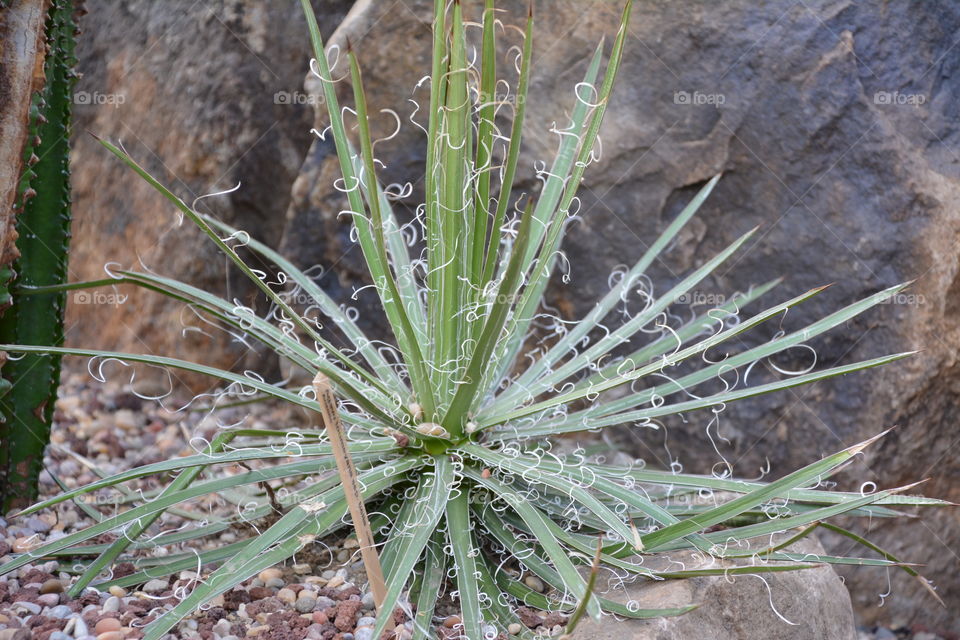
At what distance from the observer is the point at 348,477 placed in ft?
3.61

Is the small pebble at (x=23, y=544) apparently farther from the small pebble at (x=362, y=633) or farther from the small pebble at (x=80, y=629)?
the small pebble at (x=362, y=633)

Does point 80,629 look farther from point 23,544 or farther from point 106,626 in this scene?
point 23,544

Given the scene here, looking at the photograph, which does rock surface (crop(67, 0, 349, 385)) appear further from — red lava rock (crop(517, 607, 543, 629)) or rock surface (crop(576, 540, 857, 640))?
rock surface (crop(576, 540, 857, 640))

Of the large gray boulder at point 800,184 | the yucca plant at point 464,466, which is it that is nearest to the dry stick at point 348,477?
the yucca plant at point 464,466

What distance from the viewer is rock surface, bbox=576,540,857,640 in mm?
1251

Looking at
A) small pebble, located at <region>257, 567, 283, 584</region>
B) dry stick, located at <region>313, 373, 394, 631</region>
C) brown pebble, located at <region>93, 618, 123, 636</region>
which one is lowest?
A: small pebble, located at <region>257, 567, 283, 584</region>

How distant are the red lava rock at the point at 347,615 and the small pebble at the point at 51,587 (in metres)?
0.46

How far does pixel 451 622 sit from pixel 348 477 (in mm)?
404

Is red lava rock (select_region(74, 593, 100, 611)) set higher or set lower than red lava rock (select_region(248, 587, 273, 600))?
higher

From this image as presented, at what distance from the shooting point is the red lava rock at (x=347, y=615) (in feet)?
4.28

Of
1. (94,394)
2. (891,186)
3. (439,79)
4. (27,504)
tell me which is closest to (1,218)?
(27,504)

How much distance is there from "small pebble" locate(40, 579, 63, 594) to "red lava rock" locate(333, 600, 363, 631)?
0.46m

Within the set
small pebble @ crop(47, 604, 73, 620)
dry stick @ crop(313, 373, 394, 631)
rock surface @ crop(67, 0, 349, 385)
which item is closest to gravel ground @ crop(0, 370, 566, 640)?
small pebble @ crop(47, 604, 73, 620)

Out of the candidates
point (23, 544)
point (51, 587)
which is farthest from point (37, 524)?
point (51, 587)
